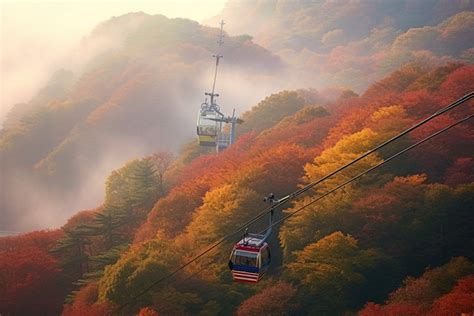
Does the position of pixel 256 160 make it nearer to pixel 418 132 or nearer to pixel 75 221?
pixel 418 132

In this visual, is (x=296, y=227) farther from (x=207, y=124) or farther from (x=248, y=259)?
(x=248, y=259)

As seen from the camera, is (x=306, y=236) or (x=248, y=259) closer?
(x=248, y=259)

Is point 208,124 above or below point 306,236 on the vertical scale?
above

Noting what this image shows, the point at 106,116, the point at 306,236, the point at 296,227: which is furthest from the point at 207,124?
the point at 106,116

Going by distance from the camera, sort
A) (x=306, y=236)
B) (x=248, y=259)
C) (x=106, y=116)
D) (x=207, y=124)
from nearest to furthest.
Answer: (x=248, y=259) < (x=306, y=236) < (x=207, y=124) < (x=106, y=116)

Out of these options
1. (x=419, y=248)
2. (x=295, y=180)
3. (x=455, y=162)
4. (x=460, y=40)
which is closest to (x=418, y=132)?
(x=455, y=162)

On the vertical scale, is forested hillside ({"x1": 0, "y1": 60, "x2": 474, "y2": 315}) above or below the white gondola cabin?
below

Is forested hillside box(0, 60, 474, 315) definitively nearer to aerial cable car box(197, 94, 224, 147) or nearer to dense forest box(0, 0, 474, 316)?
dense forest box(0, 0, 474, 316)

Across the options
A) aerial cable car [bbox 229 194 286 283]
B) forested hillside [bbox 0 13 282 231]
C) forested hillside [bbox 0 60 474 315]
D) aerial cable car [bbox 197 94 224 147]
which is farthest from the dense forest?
aerial cable car [bbox 229 194 286 283]

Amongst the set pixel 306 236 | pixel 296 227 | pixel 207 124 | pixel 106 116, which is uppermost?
pixel 106 116

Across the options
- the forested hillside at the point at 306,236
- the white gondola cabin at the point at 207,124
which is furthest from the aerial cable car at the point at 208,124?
the forested hillside at the point at 306,236
